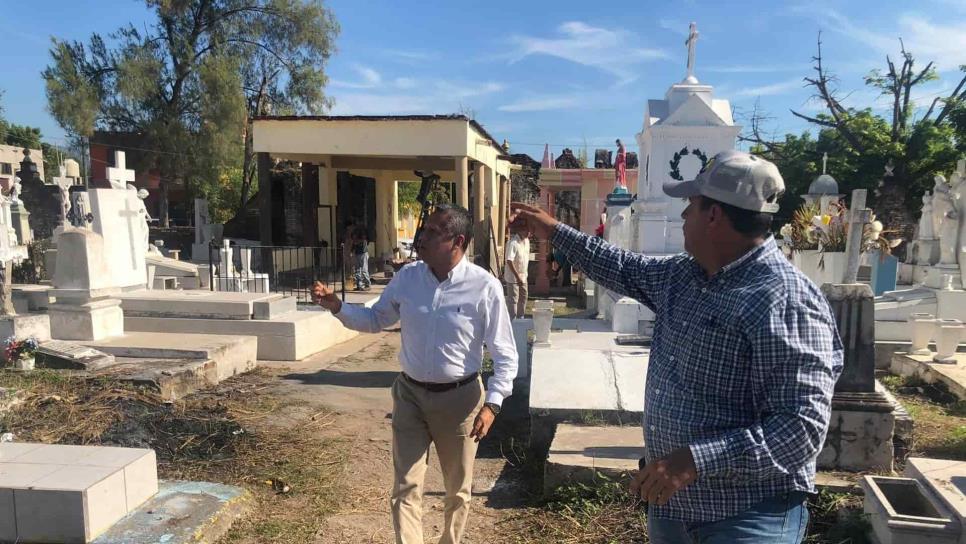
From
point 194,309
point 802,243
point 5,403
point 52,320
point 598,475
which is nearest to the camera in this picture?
point 598,475

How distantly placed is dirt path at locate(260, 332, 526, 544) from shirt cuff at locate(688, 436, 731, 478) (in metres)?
2.36

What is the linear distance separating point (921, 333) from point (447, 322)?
703 cm

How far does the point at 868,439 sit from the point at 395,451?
2898 mm

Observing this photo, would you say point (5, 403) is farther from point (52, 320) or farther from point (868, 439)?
point (868, 439)

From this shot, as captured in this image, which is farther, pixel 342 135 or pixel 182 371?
pixel 342 135

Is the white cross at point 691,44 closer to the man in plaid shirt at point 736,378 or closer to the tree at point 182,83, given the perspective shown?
the man in plaid shirt at point 736,378

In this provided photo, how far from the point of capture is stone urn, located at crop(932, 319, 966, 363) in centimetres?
687

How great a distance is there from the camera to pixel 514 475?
431 centimetres

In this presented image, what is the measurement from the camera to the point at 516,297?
9.59 meters

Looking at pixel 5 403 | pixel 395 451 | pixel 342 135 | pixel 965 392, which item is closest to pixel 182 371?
pixel 5 403

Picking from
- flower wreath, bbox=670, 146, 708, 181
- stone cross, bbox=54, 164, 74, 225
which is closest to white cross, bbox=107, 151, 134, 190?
stone cross, bbox=54, 164, 74, 225

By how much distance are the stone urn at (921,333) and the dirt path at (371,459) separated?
526 centimetres

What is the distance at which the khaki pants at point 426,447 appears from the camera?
2826mm

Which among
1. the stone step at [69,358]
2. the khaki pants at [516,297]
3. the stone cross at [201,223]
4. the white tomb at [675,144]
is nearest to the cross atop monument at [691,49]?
the white tomb at [675,144]
